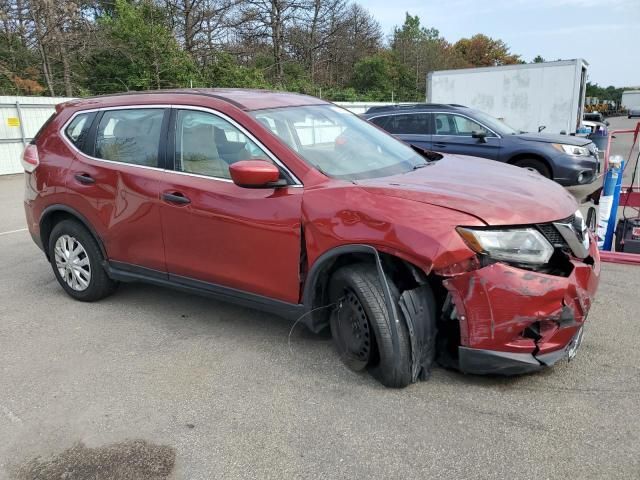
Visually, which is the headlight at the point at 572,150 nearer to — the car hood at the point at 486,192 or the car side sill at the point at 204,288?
the car hood at the point at 486,192

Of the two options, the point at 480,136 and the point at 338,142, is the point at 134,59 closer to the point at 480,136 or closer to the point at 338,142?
the point at 480,136

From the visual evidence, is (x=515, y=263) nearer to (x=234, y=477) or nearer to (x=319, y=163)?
(x=319, y=163)

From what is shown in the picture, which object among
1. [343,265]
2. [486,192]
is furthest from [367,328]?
[486,192]

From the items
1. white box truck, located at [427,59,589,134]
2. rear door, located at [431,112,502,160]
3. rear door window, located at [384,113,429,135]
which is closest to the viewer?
rear door, located at [431,112,502,160]

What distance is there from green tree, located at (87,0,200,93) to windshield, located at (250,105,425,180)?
21.1m

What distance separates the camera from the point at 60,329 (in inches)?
169

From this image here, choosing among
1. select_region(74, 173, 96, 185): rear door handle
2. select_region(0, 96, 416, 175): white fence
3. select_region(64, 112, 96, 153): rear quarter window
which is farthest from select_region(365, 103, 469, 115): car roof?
select_region(74, 173, 96, 185): rear door handle

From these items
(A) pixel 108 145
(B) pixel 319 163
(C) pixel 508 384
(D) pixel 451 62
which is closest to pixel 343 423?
(C) pixel 508 384

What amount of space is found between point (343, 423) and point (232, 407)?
2.17 ft

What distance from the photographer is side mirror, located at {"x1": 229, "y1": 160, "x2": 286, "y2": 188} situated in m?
3.25

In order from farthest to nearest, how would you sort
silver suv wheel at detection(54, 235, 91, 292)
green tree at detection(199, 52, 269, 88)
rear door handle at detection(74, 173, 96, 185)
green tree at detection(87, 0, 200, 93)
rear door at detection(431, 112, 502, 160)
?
green tree at detection(199, 52, 269, 88), green tree at detection(87, 0, 200, 93), rear door at detection(431, 112, 502, 160), silver suv wheel at detection(54, 235, 91, 292), rear door handle at detection(74, 173, 96, 185)

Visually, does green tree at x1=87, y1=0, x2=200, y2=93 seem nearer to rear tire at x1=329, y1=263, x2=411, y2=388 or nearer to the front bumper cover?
rear tire at x1=329, y1=263, x2=411, y2=388

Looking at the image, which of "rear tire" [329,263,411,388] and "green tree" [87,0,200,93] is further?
"green tree" [87,0,200,93]

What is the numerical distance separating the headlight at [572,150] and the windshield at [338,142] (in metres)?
6.18
